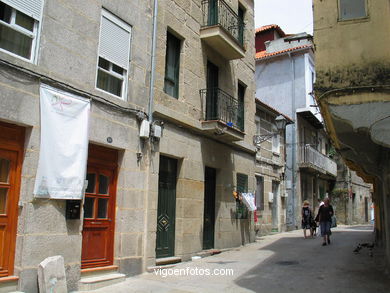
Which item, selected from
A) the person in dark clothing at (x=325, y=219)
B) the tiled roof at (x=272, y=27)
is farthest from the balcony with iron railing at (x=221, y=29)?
the tiled roof at (x=272, y=27)

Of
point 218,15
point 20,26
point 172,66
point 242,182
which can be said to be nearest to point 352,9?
point 172,66

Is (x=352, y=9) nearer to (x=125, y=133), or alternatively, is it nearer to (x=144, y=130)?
(x=144, y=130)

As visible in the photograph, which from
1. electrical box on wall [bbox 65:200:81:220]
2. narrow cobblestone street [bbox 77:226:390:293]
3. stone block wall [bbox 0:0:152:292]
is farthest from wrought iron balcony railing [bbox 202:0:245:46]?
electrical box on wall [bbox 65:200:81:220]

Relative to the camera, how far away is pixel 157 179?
29.8ft

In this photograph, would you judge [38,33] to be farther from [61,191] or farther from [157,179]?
[157,179]

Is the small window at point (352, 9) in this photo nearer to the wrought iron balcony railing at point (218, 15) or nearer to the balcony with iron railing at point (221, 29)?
the balcony with iron railing at point (221, 29)

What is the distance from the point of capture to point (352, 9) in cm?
632

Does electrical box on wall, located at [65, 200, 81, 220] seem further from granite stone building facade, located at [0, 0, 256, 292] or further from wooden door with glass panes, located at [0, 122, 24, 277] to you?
wooden door with glass panes, located at [0, 122, 24, 277]

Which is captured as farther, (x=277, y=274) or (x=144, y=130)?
(x=144, y=130)

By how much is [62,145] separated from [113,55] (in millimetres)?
2484

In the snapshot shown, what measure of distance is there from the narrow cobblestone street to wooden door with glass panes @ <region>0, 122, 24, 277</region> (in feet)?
5.96

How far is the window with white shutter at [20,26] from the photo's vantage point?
5.99m

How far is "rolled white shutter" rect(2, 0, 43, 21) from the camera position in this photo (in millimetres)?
6078

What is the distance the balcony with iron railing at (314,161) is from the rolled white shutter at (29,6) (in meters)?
17.4
